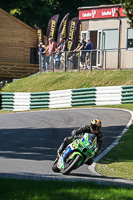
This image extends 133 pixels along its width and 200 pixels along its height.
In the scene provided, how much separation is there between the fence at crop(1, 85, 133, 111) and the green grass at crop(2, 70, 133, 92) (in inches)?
80.4

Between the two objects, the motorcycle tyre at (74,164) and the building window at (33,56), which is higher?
the building window at (33,56)

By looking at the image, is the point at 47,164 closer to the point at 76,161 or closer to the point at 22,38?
the point at 76,161

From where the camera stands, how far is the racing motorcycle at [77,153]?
9.17 m

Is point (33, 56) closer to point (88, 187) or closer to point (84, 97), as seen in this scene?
point (84, 97)

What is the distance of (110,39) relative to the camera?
2766cm

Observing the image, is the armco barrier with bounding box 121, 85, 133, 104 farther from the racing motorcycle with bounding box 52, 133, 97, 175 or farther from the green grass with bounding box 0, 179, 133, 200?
the green grass with bounding box 0, 179, 133, 200

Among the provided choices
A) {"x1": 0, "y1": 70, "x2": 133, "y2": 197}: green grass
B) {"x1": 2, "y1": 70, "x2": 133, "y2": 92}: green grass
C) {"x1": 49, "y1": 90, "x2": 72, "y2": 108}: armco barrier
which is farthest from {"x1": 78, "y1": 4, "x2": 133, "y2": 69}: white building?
{"x1": 0, "y1": 70, "x2": 133, "y2": 197}: green grass

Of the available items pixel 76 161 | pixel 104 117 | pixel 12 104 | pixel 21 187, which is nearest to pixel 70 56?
pixel 12 104

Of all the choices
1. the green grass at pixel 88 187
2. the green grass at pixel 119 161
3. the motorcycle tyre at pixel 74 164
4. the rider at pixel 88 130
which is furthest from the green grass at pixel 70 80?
the motorcycle tyre at pixel 74 164

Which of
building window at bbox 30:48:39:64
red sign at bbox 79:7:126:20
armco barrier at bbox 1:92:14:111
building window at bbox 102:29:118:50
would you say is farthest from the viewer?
building window at bbox 30:48:39:64

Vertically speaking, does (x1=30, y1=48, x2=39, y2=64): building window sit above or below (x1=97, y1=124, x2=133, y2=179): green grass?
above

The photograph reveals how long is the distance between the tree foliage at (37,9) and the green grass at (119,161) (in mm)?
34632

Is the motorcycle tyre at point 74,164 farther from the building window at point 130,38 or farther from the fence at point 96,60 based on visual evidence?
the building window at point 130,38

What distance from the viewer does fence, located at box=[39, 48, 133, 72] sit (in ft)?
84.3
